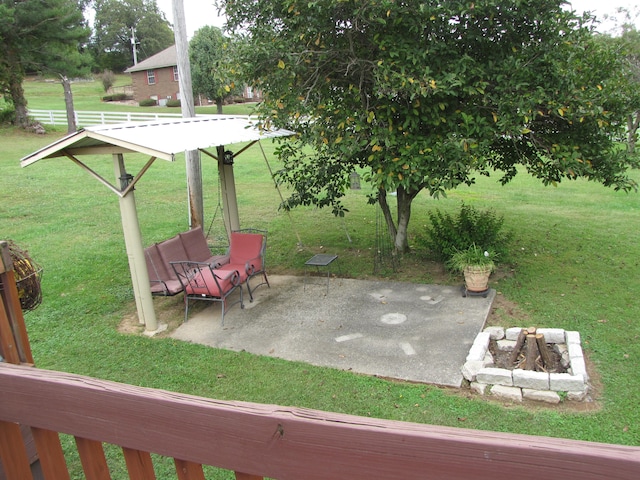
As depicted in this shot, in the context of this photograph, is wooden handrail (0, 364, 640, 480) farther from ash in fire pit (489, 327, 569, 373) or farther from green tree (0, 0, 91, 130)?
green tree (0, 0, 91, 130)

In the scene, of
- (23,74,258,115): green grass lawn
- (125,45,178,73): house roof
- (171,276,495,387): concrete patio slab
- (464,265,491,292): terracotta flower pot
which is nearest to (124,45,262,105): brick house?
(125,45,178,73): house roof

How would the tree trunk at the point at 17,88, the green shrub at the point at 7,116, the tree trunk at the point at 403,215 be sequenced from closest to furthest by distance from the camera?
the tree trunk at the point at 403,215
the tree trunk at the point at 17,88
the green shrub at the point at 7,116

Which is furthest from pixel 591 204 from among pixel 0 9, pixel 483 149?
pixel 0 9

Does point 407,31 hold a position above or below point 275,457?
above

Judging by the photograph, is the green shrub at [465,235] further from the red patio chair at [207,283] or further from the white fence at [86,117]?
the white fence at [86,117]

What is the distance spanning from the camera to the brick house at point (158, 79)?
44.1 metres

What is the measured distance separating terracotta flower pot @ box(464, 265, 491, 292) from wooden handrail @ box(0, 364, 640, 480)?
6150mm

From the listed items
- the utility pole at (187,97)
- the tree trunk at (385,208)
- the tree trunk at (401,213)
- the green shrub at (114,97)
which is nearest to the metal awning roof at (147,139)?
the utility pole at (187,97)

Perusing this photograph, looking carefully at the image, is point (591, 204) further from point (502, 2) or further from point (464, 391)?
point (464, 391)

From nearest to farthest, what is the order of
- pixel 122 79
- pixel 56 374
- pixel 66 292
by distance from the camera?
pixel 56 374 < pixel 66 292 < pixel 122 79

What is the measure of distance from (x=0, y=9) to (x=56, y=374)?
87.6 ft

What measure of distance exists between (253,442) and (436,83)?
5.20m

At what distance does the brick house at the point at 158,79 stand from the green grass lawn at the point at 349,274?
30309 millimetres

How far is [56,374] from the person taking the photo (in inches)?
55.7
